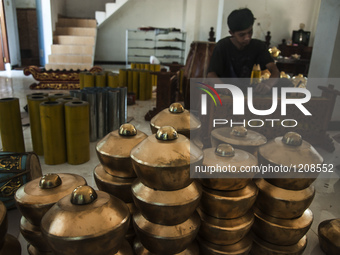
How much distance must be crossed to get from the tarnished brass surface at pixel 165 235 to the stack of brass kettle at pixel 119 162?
0.37ft

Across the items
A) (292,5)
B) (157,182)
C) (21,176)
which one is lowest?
(21,176)

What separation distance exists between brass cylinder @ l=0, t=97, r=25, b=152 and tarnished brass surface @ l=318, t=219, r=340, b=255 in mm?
1809

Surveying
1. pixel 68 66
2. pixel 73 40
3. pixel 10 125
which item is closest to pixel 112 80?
pixel 10 125

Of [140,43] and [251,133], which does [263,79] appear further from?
[140,43]

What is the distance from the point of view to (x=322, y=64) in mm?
2441

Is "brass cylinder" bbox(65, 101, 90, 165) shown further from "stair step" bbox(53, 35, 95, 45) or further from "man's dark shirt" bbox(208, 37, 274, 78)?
"stair step" bbox(53, 35, 95, 45)

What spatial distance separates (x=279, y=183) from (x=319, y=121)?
1627 mm

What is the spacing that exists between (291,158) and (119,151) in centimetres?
49

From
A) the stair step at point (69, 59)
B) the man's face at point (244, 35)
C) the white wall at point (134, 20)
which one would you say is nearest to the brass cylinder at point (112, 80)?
the man's face at point (244, 35)

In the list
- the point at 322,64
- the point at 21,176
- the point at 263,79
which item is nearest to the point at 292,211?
the point at 21,176

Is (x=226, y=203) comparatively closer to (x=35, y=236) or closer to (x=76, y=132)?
(x=35, y=236)

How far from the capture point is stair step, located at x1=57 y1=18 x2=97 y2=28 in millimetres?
6980

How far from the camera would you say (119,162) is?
737mm

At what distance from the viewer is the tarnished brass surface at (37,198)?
0.66 m
